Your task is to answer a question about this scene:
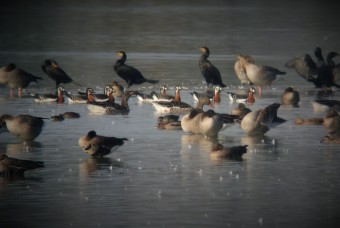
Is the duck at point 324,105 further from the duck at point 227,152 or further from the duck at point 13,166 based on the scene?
the duck at point 13,166

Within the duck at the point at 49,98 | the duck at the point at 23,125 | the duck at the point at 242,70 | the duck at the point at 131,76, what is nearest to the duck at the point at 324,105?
the duck at the point at 49,98

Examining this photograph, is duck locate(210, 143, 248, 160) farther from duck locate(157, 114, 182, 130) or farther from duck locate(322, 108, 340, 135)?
duck locate(157, 114, 182, 130)

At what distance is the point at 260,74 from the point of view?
29.9 m

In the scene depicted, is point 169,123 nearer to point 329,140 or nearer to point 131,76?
point 329,140

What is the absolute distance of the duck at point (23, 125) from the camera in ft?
64.0

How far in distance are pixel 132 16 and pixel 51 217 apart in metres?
50.2

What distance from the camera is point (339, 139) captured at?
19.8 meters

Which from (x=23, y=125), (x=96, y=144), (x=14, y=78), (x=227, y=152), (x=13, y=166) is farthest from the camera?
(x=14, y=78)

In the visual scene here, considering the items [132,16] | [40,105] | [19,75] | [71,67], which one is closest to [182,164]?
[40,105]

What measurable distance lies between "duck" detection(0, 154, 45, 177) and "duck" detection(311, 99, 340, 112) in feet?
32.1

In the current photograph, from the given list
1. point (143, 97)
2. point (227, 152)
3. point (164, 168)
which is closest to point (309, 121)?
point (227, 152)

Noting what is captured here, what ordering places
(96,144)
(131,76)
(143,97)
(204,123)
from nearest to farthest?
(96,144), (204,123), (143,97), (131,76)

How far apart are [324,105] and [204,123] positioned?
5.12 metres

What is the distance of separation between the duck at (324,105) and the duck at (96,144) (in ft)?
25.5
